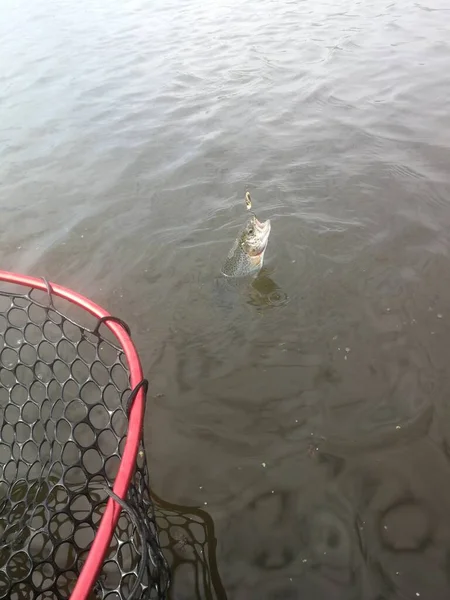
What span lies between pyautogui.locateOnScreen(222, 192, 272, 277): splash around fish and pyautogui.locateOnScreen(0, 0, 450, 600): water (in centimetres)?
23

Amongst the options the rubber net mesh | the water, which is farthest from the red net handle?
the water

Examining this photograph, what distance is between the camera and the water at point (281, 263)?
3402 mm

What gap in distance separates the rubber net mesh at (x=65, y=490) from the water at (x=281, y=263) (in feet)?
1.53

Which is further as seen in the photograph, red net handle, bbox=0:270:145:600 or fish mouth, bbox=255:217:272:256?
fish mouth, bbox=255:217:272:256

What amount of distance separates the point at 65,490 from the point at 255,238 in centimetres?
328

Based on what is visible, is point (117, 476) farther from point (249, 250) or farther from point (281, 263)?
point (281, 263)

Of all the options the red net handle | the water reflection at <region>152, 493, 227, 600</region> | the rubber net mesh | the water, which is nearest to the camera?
the red net handle

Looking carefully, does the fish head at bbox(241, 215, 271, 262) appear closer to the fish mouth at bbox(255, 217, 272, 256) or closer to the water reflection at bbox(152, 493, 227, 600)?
the fish mouth at bbox(255, 217, 272, 256)

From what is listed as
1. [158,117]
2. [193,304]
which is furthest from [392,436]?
[158,117]

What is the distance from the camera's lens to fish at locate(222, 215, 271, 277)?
5348 millimetres

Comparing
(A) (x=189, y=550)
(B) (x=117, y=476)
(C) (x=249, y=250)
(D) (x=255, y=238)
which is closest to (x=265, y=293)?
(C) (x=249, y=250)

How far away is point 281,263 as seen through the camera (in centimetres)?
584

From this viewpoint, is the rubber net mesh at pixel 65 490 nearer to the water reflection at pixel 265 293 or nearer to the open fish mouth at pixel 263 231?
the water reflection at pixel 265 293

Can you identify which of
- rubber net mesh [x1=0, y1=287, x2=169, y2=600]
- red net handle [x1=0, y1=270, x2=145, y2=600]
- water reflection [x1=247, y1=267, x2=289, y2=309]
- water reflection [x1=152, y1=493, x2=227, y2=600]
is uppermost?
Answer: red net handle [x1=0, y1=270, x2=145, y2=600]
